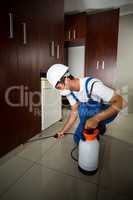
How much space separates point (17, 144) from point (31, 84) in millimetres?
686

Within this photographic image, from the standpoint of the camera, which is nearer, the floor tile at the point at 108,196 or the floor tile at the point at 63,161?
the floor tile at the point at 108,196

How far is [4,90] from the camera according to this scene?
4.15 ft

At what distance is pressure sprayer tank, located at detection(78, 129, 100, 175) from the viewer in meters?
0.99

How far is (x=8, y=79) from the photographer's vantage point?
1.29 meters

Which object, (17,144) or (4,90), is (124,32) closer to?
(4,90)

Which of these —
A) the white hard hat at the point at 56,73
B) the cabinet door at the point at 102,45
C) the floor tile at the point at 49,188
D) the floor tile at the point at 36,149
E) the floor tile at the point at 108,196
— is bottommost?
the floor tile at the point at 108,196

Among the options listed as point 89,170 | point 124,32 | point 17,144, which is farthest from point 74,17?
point 89,170

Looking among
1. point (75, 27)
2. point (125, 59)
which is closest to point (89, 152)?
point (125, 59)

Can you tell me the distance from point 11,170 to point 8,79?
805mm

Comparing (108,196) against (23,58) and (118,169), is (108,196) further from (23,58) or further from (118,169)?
(23,58)

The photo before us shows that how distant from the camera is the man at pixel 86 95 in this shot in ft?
3.07

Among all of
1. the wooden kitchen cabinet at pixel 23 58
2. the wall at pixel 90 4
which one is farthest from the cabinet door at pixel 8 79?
the wall at pixel 90 4

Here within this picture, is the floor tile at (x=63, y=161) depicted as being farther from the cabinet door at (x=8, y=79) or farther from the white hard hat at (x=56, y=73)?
the white hard hat at (x=56, y=73)

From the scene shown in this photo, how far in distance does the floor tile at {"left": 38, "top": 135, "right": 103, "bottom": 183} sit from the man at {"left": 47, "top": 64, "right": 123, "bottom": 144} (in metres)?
0.32
